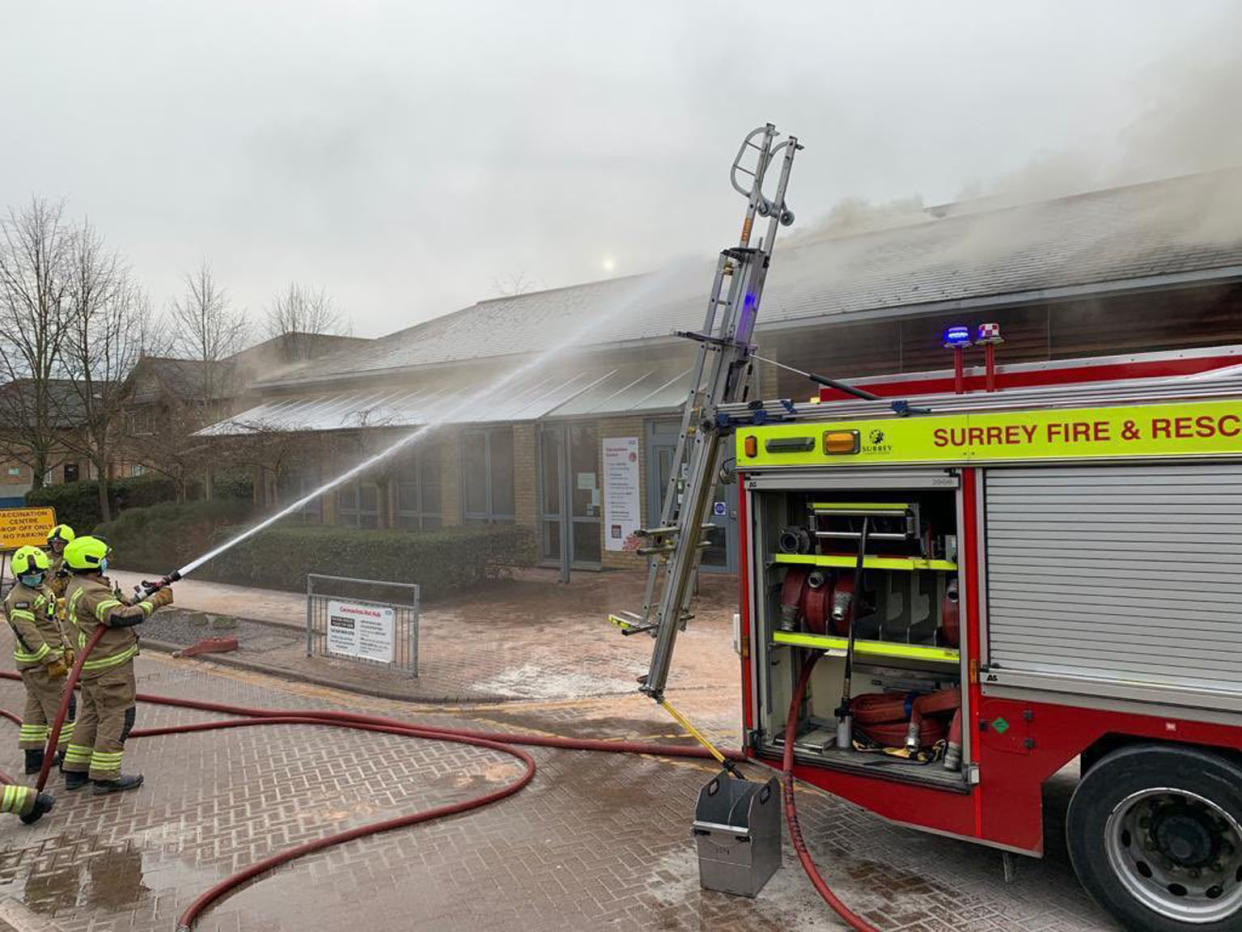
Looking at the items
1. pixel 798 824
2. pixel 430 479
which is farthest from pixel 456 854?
pixel 430 479

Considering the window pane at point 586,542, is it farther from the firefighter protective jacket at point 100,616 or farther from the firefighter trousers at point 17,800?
the firefighter trousers at point 17,800

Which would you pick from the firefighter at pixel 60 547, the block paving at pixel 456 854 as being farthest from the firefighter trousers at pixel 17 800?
the firefighter at pixel 60 547

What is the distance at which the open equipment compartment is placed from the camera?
4145 mm

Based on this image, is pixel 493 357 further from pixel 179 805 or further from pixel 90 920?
pixel 90 920

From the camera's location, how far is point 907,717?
443cm

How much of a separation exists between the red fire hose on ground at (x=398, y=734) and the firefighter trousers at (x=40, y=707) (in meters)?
0.65

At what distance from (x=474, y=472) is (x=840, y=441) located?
13.7 meters

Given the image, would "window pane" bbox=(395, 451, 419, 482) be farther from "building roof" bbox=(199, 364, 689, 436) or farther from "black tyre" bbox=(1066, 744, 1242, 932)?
"black tyre" bbox=(1066, 744, 1242, 932)

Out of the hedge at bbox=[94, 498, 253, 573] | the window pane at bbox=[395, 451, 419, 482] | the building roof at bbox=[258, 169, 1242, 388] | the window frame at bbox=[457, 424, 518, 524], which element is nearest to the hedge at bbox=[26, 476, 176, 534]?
the hedge at bbox=[94, 498, 253, 573]

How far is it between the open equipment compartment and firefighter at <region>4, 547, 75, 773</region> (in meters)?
5.05

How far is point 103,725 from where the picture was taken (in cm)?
583

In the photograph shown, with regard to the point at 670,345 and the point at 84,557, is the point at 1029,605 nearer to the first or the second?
the point at 84,557

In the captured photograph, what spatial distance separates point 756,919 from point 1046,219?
40.4 feet

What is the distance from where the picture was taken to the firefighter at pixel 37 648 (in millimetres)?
6090
